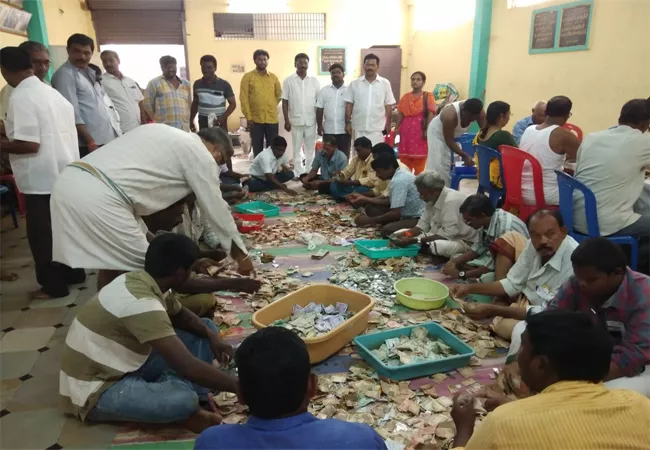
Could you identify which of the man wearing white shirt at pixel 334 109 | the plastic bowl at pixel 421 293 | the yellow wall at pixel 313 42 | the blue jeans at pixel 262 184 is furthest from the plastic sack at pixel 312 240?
the yellow wall at pixel 313 42

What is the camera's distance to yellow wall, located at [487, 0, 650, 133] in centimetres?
543

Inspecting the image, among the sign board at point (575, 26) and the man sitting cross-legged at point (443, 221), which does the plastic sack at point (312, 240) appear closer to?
the man sitting cross-legged at point (443, 221)

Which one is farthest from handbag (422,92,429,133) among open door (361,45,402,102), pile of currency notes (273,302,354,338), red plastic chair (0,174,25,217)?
open door (361,45,402,102)

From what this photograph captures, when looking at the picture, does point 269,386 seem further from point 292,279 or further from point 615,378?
point 292,279

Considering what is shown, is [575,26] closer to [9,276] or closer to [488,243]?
[488,243]

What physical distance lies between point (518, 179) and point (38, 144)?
12.2 ft

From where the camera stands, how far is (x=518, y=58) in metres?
7.58

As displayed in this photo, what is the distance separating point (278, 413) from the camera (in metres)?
1.13

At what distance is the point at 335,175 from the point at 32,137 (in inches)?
151

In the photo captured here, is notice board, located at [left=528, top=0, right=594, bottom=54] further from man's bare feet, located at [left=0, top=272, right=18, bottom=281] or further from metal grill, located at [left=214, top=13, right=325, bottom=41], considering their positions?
man's bare feet, located at [left=0, top=272, right=18, bottom=281]

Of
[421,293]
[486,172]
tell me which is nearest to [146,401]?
[421,293]

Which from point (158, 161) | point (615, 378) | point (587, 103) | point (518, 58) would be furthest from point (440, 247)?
point (518, 58)

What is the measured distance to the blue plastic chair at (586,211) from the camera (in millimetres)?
3084

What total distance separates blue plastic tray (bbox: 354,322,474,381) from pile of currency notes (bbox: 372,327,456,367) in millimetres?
32
